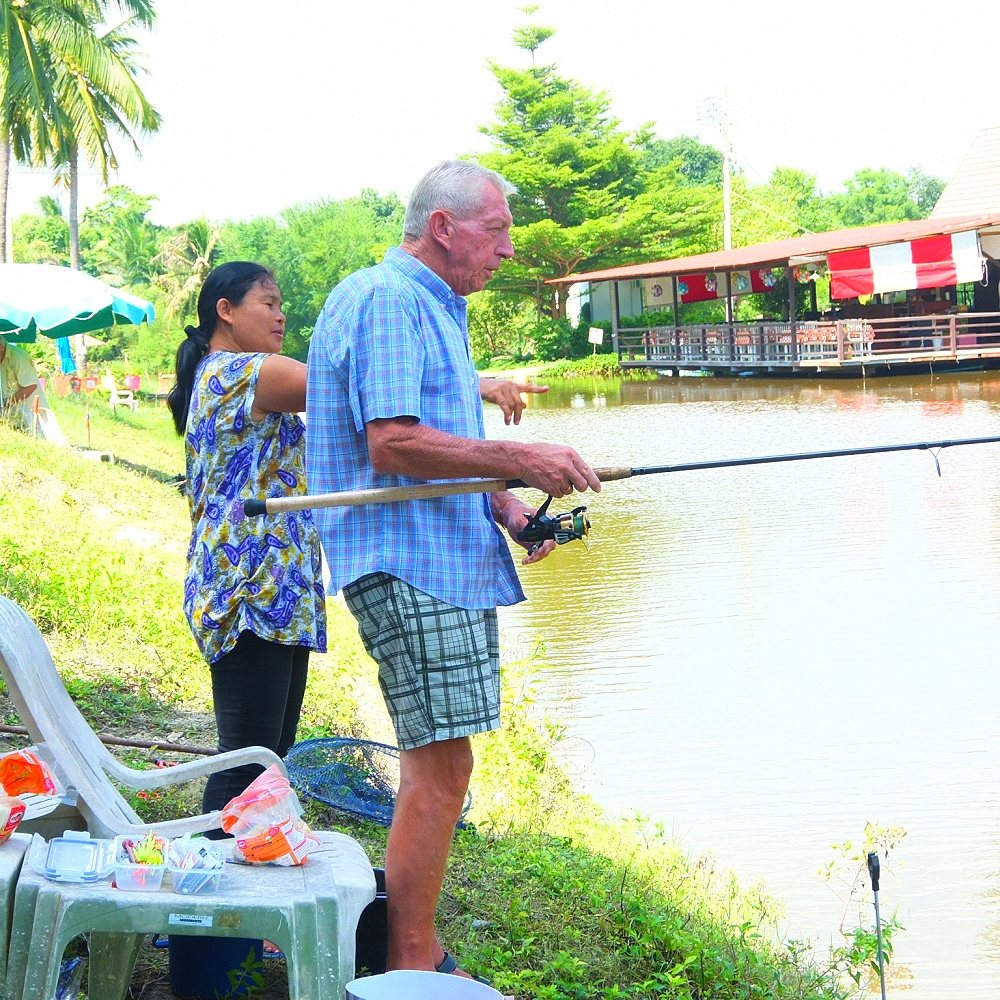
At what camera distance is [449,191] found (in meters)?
2.64

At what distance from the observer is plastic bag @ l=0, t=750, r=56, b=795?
2512mm

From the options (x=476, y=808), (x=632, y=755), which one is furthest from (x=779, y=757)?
(x=476, y=808)

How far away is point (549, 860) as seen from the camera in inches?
145

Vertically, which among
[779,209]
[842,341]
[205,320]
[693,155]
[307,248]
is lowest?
[842,341]

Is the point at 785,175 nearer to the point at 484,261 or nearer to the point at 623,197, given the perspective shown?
the point at 623,197

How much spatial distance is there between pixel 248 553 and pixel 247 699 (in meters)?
0.32

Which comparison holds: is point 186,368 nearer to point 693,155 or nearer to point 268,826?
point 268,826

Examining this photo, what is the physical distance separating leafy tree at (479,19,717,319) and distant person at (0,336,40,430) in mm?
26244

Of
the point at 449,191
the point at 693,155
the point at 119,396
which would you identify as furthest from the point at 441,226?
the point at 693,155

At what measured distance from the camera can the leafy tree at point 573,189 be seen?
41.0m

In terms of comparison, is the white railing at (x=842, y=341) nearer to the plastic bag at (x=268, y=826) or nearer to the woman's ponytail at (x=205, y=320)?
the woman's ponytail at (x=205, y=320)

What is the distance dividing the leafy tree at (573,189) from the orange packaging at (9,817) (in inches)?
1508

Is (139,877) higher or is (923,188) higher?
(923,188)

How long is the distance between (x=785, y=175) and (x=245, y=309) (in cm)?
7046
